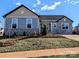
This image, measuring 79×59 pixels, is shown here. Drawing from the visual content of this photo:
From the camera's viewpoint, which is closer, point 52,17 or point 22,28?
point 22,28

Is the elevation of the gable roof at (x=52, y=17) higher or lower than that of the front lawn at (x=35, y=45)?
higher

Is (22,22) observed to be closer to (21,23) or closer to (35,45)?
(21,23)

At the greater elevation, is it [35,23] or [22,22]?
[22,22]

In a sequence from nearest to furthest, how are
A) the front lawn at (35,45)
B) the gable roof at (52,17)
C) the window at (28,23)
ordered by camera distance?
the front lawn at (35,45) < the window at (28,23) < the gable roof at (52,17)

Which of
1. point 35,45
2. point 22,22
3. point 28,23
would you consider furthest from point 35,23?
point 35,45

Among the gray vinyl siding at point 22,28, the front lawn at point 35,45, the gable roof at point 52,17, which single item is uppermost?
the gable roof at point 52,17

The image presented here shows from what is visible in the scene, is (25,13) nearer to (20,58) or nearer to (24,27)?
(24,27)

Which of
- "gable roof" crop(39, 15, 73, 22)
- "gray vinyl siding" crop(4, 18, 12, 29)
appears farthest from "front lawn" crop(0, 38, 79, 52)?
"gable roof" crop(39, 15, 73, 22)

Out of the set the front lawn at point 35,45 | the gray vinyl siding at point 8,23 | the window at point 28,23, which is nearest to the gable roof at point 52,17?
the window at point 28,23

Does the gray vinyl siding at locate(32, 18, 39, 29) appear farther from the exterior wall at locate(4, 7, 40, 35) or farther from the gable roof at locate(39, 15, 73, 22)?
the gable roof at locate(39, 15, 73, 22)

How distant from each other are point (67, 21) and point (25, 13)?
11.8 m

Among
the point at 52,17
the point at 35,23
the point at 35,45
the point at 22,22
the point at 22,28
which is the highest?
the point at 52,17

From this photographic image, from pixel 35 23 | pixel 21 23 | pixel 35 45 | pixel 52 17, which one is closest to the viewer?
pixel 35 45

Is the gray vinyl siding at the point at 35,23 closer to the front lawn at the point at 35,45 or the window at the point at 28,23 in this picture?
the window at the point at 28,23
